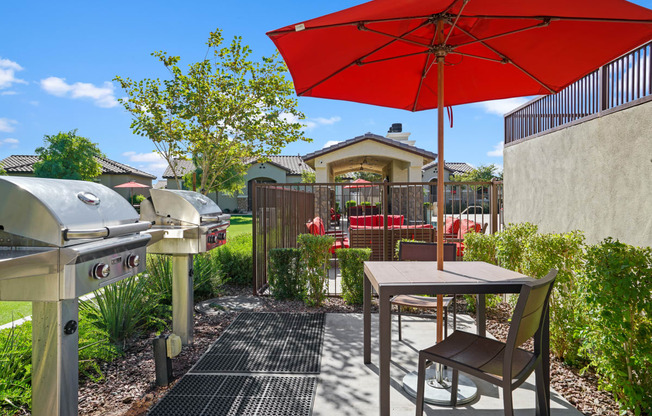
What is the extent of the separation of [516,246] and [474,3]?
2900mm

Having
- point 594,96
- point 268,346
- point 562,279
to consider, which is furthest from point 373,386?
point 594,96

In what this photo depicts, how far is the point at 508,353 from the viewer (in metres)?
2.00

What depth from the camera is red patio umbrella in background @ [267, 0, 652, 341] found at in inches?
92.6

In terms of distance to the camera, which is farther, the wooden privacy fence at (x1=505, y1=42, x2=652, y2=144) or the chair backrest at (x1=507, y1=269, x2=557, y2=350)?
the wooden privacy fence at (x1=505, y1=42, x2=652, y2=144)

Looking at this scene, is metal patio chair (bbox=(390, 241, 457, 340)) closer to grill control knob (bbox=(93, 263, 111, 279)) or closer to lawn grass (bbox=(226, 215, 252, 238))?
grill control knob (bbox=(93, 263, 111, 279))

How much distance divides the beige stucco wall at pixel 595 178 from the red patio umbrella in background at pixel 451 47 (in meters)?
0.71

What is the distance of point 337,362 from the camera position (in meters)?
3.53

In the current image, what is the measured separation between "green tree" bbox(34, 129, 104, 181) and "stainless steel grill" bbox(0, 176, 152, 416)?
23.8 meters

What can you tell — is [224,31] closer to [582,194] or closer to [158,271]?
[158,271]

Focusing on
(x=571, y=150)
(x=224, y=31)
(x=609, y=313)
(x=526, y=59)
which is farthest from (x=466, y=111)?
(x=224, y=31)

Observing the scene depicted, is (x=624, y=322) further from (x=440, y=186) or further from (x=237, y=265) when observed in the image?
(x=237, y=265)

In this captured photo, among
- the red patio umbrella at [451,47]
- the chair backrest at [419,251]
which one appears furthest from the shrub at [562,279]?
the red patio umbrella at [451,47]

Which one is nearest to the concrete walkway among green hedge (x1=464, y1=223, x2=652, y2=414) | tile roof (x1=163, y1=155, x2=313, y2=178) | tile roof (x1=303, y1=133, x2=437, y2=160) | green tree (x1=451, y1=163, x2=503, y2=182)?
green hedge (x1=464, y1=223, x2=652, y2=414)

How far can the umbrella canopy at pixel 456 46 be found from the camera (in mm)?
2350
